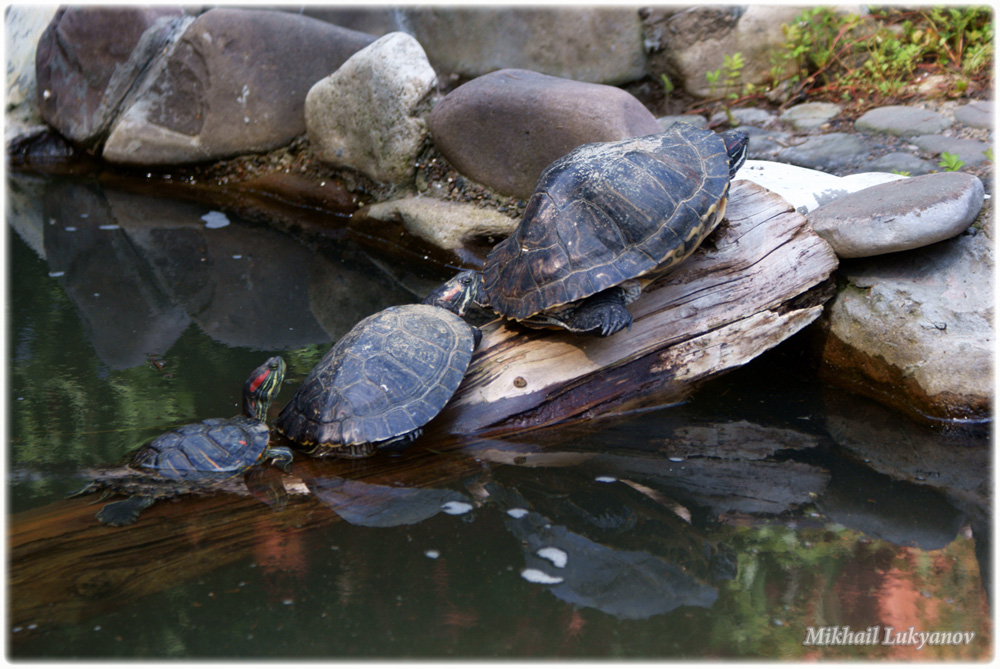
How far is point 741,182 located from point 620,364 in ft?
4.04

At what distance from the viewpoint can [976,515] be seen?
2.71 meters

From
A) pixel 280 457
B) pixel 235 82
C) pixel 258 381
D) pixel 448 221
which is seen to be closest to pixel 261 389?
pixel 258 381

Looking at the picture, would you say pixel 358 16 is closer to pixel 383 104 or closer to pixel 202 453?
pixel 383 104

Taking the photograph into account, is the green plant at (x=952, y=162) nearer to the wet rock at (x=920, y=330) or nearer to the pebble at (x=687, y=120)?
the wet rock at (x=920, y=330)

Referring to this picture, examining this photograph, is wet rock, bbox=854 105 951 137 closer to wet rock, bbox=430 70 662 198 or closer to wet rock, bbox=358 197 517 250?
wet rock, bbox=430 70 662 198

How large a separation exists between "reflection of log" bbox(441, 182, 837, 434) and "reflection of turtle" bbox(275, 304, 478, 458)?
0.22 metres

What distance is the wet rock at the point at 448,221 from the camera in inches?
205

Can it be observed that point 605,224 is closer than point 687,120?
Yes

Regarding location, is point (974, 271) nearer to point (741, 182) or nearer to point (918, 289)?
point (918, 289)

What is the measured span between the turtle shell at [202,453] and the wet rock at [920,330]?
294 cm

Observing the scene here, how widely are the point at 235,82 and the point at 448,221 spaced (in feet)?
10.2

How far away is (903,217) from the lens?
3.34 meters

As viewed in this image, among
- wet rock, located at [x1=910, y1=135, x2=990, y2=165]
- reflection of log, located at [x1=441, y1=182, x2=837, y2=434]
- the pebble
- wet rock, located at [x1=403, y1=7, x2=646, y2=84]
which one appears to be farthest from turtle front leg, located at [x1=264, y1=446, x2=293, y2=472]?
wet rock, located at [x1=403, y1=7, x2=646, y2=84]

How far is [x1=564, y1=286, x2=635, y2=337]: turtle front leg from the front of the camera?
303 cm
